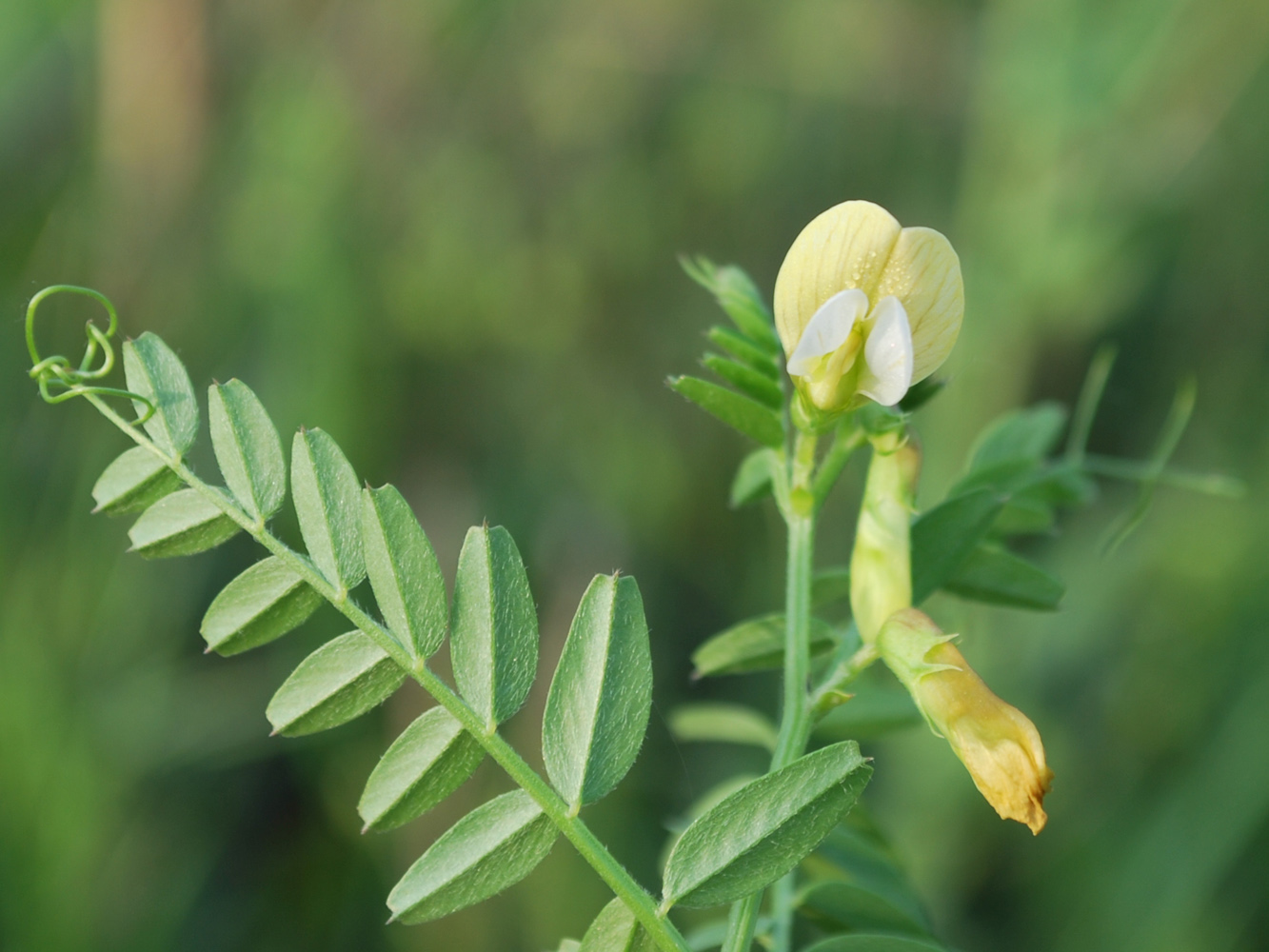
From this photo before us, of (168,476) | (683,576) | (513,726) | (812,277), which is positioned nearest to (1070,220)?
(683,576)

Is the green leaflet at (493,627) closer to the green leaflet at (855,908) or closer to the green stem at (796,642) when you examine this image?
the green stem at (796,642)

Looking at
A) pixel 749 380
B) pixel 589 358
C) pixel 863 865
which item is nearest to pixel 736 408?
pixel 749 380

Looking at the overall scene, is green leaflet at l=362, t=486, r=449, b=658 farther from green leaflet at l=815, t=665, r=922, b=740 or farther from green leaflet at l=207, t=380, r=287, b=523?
green leaflet at l=815, t=665, r=922, b=740

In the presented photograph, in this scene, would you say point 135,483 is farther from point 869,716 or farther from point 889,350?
point 869,716

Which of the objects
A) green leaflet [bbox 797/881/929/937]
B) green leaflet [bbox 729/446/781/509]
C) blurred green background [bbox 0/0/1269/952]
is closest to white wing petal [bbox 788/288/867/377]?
green leaflet [bbox 729/446/781/509]

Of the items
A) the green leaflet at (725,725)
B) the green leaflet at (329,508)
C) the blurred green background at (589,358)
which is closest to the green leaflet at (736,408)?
the green leaflet at (329,508)
